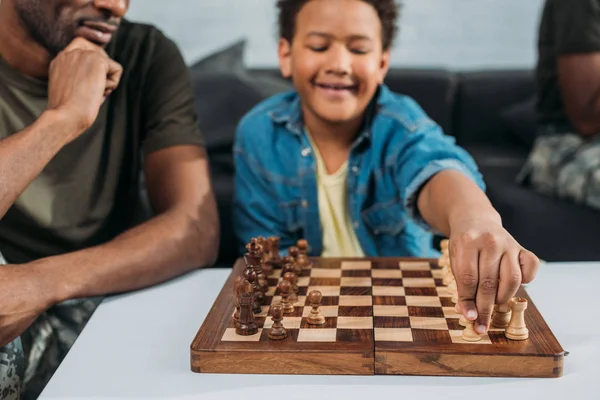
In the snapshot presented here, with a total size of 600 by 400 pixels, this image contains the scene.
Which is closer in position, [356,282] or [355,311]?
[355,311]

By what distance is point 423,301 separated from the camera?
1.26 meters

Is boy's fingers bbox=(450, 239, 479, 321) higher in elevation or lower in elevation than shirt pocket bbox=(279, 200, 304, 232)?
higher

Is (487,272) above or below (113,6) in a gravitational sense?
below

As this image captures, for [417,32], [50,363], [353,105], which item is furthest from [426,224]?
[417,32]

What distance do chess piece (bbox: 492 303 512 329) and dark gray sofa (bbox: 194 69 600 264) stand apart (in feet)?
4.27

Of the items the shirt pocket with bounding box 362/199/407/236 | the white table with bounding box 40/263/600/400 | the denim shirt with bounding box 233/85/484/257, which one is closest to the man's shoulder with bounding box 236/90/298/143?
the denim shirt with bounding box 233/85/484/257

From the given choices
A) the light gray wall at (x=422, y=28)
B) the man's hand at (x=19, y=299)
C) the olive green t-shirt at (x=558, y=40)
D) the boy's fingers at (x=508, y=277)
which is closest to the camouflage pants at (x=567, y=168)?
the olive green t-shirt at (x=558, y=40)

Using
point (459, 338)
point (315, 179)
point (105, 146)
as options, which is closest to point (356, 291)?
point (459, 338)

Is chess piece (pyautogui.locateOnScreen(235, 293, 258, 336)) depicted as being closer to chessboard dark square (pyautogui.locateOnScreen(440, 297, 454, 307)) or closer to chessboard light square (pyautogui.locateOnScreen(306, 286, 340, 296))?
chessboard light square (pyautogui.locateOnScreen(306, 286, 340, 296))

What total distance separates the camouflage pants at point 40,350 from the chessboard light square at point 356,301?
57 centimetres

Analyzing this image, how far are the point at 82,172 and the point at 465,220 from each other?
0.92m

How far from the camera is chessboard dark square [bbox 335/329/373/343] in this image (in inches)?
42.9

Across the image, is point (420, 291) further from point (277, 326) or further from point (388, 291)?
point (277, 326)

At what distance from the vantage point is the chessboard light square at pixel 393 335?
1.09 m
